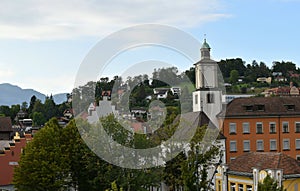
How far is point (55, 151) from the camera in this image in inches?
1735

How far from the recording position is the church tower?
59.2 m

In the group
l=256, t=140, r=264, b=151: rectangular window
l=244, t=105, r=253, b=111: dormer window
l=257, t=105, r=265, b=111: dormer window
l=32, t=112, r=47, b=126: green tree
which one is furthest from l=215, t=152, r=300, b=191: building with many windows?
l=32, t=112, r=47, b=126: green tree

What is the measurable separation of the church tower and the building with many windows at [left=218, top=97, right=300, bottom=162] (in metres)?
1.15

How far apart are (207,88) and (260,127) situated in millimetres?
6996

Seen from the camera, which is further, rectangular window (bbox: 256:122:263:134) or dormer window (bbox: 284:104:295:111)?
dormer window (bbox: 284:104:295:111)

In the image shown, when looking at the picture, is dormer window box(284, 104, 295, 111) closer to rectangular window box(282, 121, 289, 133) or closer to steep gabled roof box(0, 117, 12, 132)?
rectangular window box(282, 121, 289, 133)

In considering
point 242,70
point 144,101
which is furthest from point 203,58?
point 242,70

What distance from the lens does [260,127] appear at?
2356 inches

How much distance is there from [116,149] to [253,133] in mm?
24216

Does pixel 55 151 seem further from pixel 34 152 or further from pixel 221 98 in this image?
pixel 221 98

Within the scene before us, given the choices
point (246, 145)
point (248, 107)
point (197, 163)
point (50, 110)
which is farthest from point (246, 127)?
point (50, 110)

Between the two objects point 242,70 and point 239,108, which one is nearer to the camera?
point 239,108

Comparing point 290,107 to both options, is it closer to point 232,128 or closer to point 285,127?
point 285,127

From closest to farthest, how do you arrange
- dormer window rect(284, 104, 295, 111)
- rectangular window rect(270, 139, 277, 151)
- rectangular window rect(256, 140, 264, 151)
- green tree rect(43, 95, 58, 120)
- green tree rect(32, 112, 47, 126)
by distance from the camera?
rectangular window rect(256, 140, 264, 151)
rectangular window rect(270, 139, 277, 151)
dormer window rect(284, 104, 295, 111)
green tree rect(32, 112, 47, 126)
green tree rect(43, 95, 58, 120)
